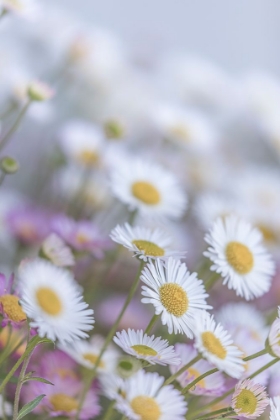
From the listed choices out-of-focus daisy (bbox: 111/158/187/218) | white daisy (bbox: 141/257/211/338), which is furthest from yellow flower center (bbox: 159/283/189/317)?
out-of-focus daisy (bbox: 111/158/187/218)

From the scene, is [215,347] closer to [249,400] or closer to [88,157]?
[249,400]

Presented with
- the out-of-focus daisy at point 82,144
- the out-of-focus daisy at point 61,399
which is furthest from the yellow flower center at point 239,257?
the out-of-focus daisy at point 82,144

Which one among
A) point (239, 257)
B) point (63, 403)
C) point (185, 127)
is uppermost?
point (185, 127)

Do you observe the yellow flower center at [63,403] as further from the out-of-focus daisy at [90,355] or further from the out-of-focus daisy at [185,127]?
the out-of-focus daisy at [185,127]

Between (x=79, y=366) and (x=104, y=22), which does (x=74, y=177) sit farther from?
(x=104, y=22)

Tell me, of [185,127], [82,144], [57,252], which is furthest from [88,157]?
[57,252]

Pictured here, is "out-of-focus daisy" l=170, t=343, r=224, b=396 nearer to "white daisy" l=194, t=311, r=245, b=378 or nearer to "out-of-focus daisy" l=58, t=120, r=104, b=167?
"white daisy" l=194, t=311, r=245, b=378
